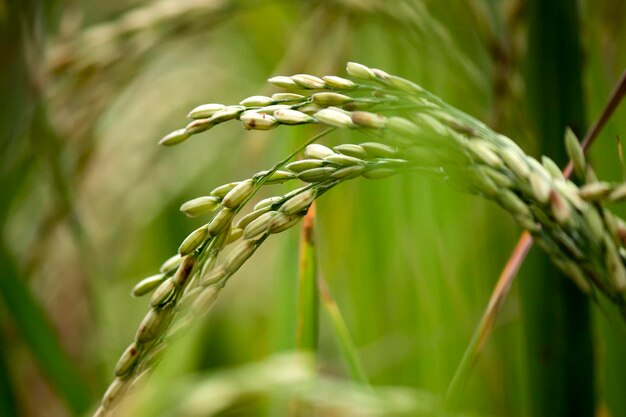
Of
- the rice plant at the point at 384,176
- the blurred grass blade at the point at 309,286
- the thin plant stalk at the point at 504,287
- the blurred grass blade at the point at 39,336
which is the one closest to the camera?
the rice plant at the point at 384,176

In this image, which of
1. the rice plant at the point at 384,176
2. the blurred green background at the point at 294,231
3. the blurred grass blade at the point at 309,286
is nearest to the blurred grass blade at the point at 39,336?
the blurred green background at the point at 294,231

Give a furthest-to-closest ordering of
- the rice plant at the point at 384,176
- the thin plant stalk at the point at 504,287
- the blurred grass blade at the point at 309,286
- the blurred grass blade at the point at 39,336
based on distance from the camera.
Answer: the blurred grass blade at the point at 39,336, the blurred grass blade at the point at 309,286, the thin plant stalk at the point at 504,287, the rice plant at the point at 384,176

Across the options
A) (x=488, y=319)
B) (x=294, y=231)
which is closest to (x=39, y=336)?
(x=294, y=231)

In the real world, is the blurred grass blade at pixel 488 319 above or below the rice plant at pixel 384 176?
below

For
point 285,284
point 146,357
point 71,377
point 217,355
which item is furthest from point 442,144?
point 217,355

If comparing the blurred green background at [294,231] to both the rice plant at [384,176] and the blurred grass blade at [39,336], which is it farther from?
the rice plant at [384,176]

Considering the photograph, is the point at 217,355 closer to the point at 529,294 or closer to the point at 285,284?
the point at 285,284
